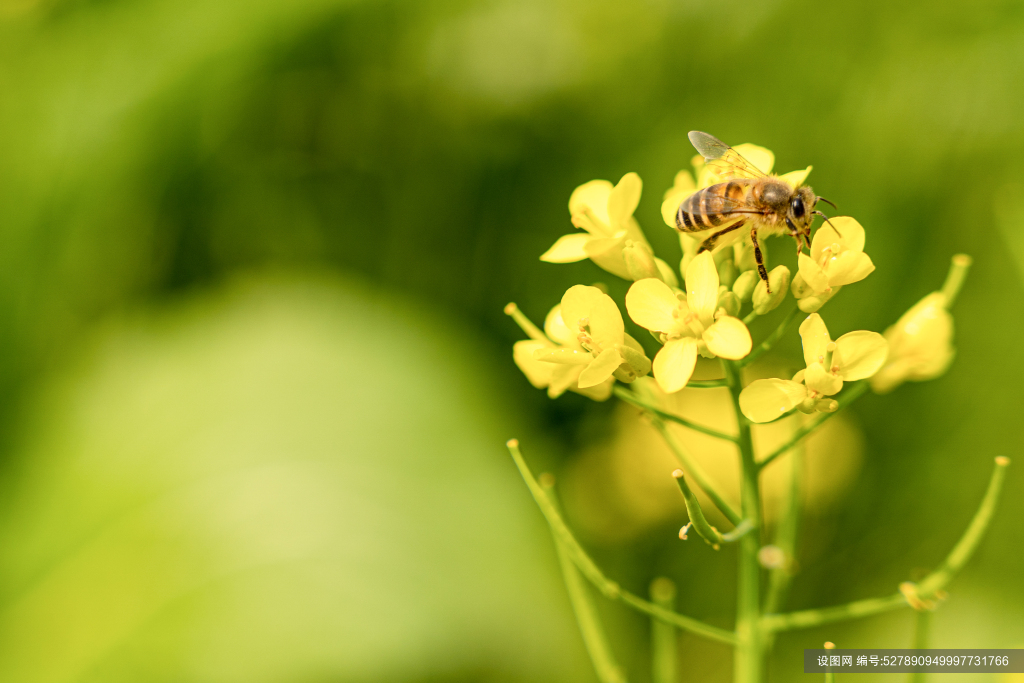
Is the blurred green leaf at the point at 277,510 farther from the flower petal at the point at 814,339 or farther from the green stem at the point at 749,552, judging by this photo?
the flower petal at the point at 814,339

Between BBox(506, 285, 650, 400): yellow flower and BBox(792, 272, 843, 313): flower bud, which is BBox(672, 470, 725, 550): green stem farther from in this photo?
BBox(792, 272, 843, 313): flower bud

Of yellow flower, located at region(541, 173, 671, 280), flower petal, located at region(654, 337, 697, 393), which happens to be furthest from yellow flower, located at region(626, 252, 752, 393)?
yellow flower, located at region(541, 173, 671, 280)

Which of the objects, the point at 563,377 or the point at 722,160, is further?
the point at 722,160

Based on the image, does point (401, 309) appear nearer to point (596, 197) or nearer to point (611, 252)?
point (596, 197)

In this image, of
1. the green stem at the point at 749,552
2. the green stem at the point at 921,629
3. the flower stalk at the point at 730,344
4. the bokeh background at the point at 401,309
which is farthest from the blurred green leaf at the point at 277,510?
the green stem at the point at 921,629

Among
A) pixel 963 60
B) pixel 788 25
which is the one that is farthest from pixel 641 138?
pixel 963 60

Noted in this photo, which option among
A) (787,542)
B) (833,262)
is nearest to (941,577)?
(787,542)
